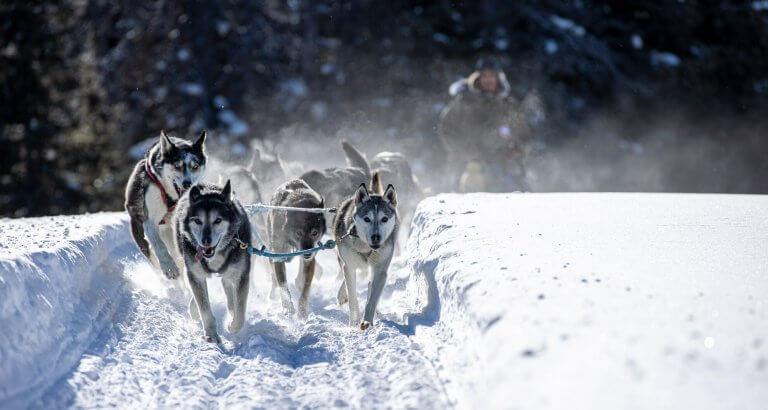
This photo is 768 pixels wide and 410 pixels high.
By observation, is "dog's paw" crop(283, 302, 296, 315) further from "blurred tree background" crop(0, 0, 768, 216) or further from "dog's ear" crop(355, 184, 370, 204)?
"blurred tree background" crop(0, 0, 768, 216)

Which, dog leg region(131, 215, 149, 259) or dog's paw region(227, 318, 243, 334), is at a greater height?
dog leg region(131, 215, 149, 259)

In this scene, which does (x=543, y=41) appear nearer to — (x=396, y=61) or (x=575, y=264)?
(x=396, y=61)

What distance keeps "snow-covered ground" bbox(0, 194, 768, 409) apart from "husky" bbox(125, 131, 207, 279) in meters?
0.41

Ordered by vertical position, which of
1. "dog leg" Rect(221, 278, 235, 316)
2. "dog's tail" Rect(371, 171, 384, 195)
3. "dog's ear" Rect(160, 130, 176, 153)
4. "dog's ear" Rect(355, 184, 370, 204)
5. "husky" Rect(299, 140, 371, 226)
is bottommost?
"dog leg" Rect(221, 278, 235, 316)

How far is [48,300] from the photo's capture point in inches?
161

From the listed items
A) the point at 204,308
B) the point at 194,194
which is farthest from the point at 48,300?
the point at 194,194

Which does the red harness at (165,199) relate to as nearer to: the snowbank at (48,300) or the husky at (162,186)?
the husky at (162,186)

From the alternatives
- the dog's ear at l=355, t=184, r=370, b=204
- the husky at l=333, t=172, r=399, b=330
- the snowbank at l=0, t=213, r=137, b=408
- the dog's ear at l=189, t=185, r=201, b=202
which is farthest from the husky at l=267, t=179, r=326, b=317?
the snowbank at l=0, t=213, r=137, b=408

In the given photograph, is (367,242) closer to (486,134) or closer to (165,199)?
(165,199)

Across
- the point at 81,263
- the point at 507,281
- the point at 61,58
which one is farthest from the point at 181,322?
the point at 61,58

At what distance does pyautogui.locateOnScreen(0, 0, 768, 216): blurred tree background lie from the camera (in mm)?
18812

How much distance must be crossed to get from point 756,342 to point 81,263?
13.9ft

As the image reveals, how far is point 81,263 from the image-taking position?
5070 millimetres

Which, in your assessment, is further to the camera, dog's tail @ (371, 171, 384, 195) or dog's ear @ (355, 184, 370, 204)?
dog's tail @ (371, 171, 384, 195)
